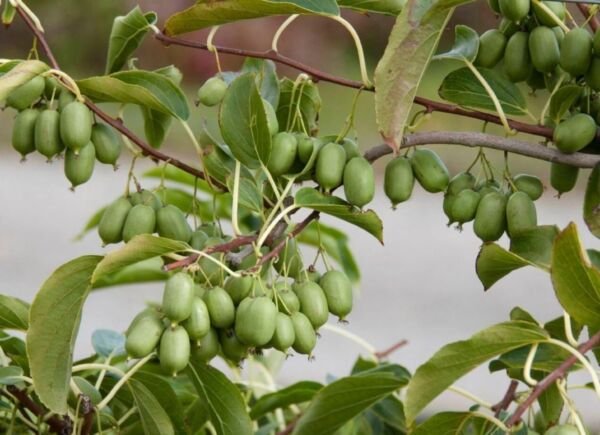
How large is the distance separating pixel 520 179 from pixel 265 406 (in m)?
0.31

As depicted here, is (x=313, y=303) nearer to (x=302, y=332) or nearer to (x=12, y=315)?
(x=302, y=332)

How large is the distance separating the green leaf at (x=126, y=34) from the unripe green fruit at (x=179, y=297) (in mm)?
245

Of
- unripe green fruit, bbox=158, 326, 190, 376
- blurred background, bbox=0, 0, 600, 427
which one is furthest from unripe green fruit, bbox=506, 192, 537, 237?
blurred background, bbox=0, 0, 600, 427

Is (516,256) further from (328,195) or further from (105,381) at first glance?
(105,381)

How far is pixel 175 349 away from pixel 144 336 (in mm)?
22

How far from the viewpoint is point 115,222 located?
777 millimetres

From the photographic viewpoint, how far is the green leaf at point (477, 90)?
2.63ft

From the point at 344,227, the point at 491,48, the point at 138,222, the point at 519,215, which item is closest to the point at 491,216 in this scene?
the point at 519,215

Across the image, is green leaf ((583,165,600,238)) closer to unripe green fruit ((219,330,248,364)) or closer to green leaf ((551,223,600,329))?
green leaf ((551,223,600,329))

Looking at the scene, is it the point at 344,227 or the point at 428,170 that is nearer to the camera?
the point at 428,170

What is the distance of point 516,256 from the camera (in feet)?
2.31

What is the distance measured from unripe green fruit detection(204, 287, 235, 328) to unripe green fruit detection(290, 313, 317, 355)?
0.14 ft

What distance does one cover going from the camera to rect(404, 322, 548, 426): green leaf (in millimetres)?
659

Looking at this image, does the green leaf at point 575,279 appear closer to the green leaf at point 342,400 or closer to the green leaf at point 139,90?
the green leaf at point 342,400
